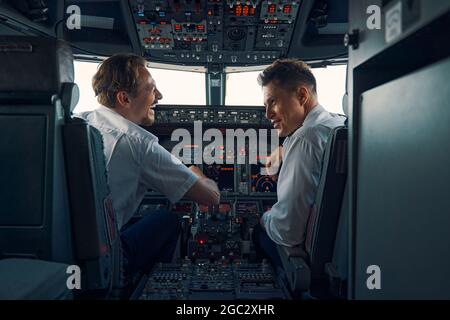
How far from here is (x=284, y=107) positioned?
6.65 feet

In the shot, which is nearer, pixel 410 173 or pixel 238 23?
pixel 410 173

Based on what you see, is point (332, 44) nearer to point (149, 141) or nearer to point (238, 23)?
point (238, 23)

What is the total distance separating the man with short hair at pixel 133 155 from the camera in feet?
5.87

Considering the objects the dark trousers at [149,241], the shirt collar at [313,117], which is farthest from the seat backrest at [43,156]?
the shirt collar at [313,117]

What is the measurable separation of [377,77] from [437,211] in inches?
16.7

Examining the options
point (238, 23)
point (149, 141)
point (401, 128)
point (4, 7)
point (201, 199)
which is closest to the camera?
point (401, 128)

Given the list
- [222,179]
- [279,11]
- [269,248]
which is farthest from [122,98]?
[279,11]

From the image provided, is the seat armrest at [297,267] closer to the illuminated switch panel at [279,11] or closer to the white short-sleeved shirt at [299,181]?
the white short-sleeved shirt at [299,181]

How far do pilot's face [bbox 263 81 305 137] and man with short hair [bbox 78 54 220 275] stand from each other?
1.61ft

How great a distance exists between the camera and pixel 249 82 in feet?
12.1

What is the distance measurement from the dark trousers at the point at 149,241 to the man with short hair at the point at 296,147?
24.1 inches

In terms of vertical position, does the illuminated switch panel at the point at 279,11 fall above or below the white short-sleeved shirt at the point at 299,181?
above
